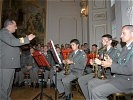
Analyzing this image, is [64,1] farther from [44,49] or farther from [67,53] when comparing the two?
[67,53]

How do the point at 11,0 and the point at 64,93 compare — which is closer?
the point at 64,93

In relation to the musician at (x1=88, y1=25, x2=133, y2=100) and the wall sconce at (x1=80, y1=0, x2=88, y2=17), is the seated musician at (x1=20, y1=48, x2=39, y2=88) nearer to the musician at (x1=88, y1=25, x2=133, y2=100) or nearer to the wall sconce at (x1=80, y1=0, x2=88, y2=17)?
the wall sconce at (x1=80, y1=0, x2=88, y2=17)

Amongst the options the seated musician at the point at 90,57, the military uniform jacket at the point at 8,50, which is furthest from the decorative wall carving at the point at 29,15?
the military uniform jacket at the point at 8,50

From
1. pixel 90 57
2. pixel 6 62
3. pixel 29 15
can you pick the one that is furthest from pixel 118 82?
pixel 29 15

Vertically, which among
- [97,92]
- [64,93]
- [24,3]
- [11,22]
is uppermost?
[24,3]

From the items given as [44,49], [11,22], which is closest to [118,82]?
[11,22]

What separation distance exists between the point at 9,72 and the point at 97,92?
1.97 m

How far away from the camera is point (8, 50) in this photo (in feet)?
13.5

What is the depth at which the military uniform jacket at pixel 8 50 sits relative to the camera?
3.99 meters

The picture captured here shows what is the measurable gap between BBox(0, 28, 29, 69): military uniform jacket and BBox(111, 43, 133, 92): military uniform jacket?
188cm

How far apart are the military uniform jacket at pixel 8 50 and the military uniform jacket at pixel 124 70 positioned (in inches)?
74.0

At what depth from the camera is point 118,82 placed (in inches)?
114

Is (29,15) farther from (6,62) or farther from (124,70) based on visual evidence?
(124,70)

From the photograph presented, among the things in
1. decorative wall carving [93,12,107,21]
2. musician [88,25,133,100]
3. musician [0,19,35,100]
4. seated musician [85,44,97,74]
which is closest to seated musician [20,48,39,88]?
seated musician [85,44,97,74]
